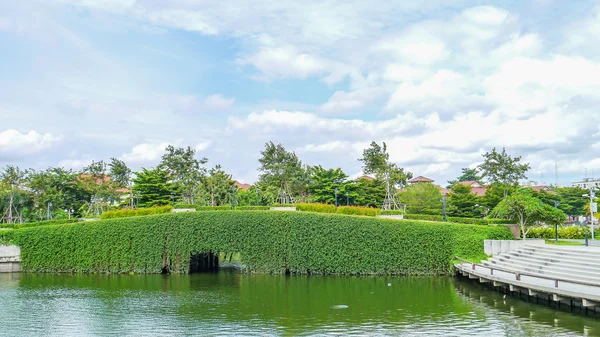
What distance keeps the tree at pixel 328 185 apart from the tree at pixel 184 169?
11951 mm

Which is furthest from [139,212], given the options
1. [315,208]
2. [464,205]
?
[464,205]

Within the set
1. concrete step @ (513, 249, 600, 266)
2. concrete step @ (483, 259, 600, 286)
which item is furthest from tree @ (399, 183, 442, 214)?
concrete step @ (513, 249, 600, 266)

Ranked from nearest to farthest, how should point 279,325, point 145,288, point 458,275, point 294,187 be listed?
point 279,325, point 145,288, point 458,275, point 294,187

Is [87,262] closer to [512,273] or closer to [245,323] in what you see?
[245,323]

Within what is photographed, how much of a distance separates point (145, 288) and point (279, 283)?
676 centimetres

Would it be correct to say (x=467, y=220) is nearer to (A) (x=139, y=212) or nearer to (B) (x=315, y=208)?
(B) (x=315, y=208)

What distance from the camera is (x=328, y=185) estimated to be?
48750mm

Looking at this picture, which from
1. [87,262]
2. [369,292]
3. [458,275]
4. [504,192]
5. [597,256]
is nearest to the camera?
[597,256]

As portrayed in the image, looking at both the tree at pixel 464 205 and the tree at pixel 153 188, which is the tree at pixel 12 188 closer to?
the tree at pixel 153 188

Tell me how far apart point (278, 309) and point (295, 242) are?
34.8 ft

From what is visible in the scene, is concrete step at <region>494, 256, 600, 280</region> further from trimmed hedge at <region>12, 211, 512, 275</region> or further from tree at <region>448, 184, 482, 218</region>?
tree at <region>448, 184, 482, 218</region>

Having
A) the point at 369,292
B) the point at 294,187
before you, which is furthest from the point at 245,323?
the point at 294,187

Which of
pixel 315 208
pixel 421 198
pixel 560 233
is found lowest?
pixel 560 233

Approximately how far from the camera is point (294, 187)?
5097 cm
